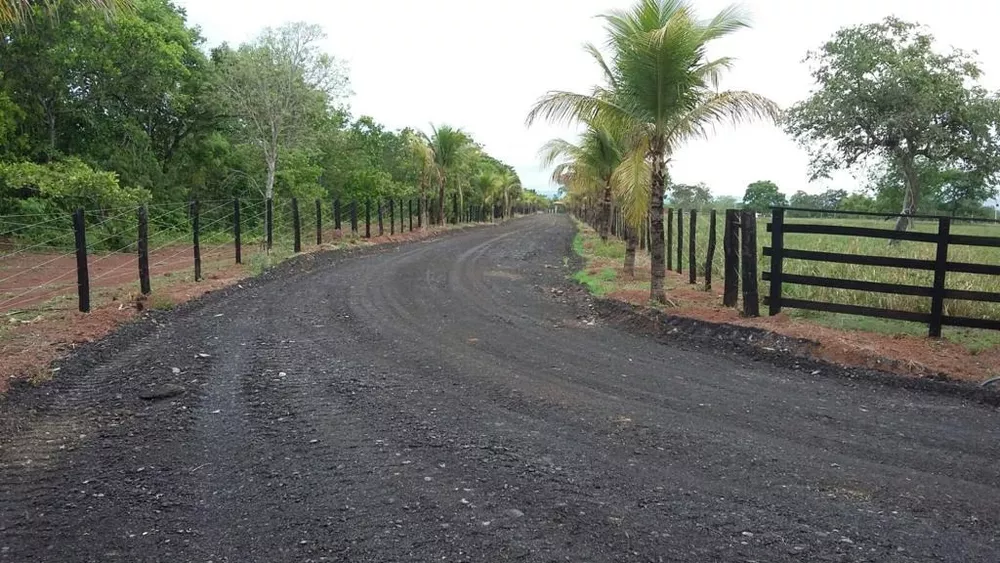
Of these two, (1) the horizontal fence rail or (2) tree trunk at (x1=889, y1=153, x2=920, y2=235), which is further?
(2) tree trunk at (x1=889, y1=153, x2=920, y2=235)

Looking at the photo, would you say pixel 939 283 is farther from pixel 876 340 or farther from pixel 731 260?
pixel 731 260

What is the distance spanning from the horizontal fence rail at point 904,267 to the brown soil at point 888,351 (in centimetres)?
29

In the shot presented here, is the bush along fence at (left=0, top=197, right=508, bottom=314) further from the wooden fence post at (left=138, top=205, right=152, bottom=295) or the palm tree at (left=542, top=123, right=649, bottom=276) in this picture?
the palm tree at (left=542, top=123, right=649, bottom=276)

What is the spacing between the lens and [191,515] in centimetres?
352

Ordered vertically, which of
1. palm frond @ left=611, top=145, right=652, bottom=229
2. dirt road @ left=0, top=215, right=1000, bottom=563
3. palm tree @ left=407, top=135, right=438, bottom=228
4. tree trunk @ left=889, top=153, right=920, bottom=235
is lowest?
dirt road @ left=0, top=215, right=1000, bottom=563

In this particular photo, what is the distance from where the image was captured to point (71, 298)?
9.86m

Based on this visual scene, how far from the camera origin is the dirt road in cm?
328

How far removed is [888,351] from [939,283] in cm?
140

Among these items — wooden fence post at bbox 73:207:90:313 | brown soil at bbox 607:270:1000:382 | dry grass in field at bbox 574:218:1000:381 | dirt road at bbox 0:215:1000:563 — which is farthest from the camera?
wooden fence post at bbox 73:207:90:313

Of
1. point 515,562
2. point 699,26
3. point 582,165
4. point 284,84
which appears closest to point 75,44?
point 284,84

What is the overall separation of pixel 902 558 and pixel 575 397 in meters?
2.93

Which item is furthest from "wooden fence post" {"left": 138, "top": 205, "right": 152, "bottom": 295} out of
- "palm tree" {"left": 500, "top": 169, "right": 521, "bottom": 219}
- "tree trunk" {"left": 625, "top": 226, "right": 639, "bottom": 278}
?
"palm tree" {"left": 500, "top": 169, "right": 521, "bottom": 219}

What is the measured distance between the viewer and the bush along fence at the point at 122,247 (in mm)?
10125

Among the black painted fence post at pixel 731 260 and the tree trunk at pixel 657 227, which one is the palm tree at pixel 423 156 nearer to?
the tree trunk at pixel 657 227
